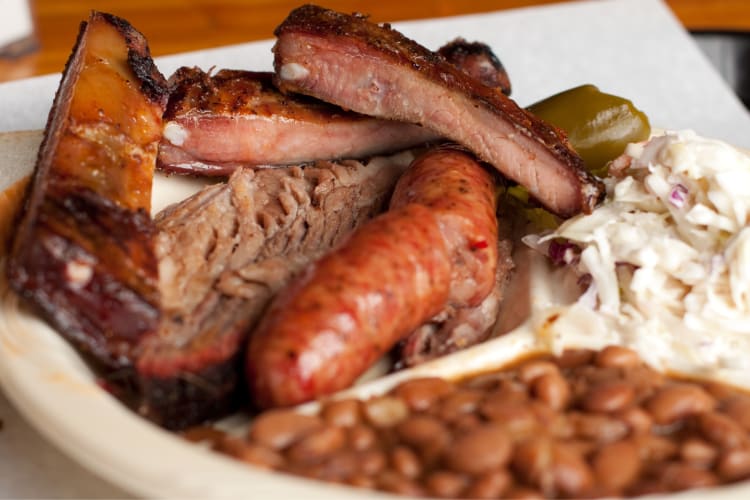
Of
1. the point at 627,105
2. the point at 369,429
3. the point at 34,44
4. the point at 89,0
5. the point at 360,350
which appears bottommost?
the point at 369,429

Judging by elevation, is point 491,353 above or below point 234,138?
below

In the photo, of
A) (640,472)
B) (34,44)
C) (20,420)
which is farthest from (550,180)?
(34,44)

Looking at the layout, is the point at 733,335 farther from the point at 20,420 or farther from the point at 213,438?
the point at 20,420

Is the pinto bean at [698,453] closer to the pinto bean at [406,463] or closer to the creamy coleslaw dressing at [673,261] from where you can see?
the creamy coleslaw dressing at [673,261]

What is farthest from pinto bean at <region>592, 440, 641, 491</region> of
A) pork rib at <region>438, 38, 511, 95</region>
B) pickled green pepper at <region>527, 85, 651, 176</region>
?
pork rib at <region>438, 38, 511, 95</region>

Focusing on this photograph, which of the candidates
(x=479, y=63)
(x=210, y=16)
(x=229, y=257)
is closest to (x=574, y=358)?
(x=229, y=257)

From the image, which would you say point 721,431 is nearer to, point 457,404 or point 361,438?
point 457,404

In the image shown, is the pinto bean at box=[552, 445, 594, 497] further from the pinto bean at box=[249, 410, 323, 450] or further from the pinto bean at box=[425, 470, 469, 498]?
the pinto bean at box=[249, 410, 323, 450]
